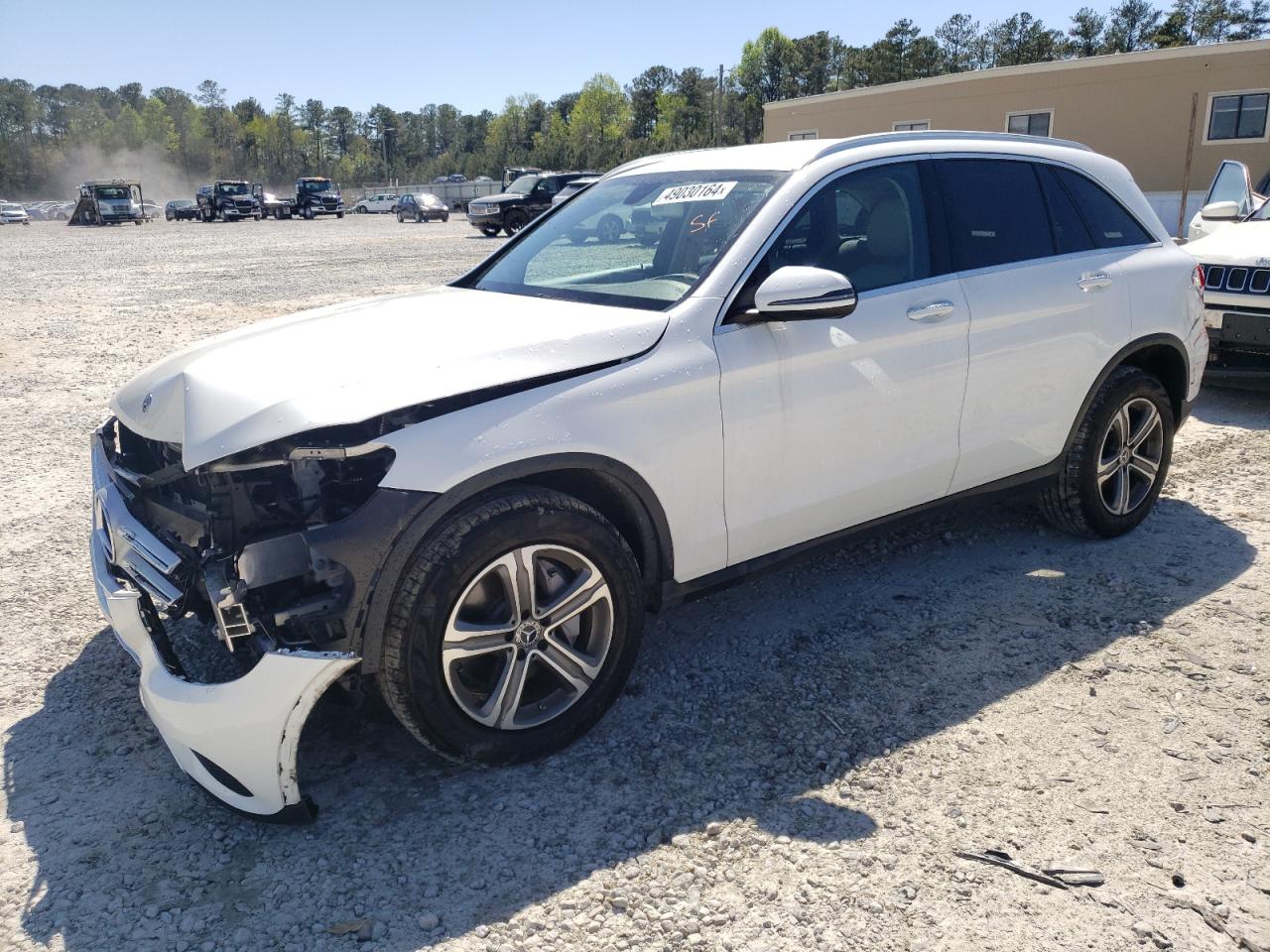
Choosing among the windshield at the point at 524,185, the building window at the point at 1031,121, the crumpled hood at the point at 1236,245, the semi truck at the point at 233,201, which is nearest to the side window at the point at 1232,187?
the crumpled hood at the point at 1236,245

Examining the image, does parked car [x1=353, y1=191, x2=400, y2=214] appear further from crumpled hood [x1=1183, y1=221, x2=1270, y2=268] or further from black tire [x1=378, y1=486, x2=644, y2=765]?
black tire [x1=378, y1=486, x2=644, y2=765]

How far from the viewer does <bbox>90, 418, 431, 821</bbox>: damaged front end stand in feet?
8.38

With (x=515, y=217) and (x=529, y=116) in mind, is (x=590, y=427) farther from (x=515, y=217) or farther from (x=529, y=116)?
(x=529, y=116)

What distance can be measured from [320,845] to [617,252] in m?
2.40

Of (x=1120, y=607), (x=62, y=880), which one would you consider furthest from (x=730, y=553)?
(x=62, y=880)

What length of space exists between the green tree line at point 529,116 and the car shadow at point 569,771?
71923 millimetres

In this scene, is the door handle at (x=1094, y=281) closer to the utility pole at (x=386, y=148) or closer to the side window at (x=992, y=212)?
the side window at (x=992, y=212)

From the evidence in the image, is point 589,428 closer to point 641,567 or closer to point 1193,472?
point 641,567

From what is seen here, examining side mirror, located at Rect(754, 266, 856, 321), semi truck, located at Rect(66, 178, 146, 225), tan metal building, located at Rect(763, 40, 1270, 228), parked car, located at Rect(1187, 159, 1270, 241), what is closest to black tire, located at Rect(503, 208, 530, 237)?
tan metal building, located at Rect(763, 40, 1270, 228)

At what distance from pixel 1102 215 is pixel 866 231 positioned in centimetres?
149

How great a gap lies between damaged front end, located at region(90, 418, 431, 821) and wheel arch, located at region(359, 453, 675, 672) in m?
0.04

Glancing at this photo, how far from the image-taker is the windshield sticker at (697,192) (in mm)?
3652

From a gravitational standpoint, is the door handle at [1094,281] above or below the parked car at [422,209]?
above

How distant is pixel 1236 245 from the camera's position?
24.0 feet
